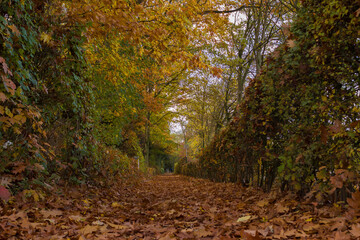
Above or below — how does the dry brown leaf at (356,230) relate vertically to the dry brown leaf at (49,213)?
above

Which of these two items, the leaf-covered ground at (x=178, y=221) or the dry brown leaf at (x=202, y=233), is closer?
the leaf-covered ground at (x=178, y=221)

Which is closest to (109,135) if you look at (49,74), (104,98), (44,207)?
(104,98)

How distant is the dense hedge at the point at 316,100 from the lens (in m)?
2.32

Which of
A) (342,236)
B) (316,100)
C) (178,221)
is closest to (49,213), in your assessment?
(178,221)

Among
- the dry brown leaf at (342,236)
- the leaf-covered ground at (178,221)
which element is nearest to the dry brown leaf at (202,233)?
the leaf-covered ground at (178,221)

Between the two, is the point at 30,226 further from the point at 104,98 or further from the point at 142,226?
the point at 104,98

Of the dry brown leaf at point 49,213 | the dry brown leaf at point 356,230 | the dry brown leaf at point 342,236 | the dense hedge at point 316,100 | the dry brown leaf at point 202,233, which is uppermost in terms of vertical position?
the dense hedge at point 316,100

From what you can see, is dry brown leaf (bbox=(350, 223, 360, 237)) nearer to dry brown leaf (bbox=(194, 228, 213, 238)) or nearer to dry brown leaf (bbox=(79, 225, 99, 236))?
dry brown leaf (bbox=(194, 228, 213, 238))

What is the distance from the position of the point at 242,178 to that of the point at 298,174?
324cm

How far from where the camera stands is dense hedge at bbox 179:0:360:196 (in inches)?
91.4

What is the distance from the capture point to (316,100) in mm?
2867

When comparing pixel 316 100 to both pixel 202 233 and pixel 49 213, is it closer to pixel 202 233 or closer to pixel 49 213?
pixel 202 233

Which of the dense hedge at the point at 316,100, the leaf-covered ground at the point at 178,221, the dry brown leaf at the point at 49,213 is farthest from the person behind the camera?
the dry brown leaf at the point at 49,213

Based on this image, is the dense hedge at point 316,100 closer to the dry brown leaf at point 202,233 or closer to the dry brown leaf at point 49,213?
the dry brown leaf at point 202,233
